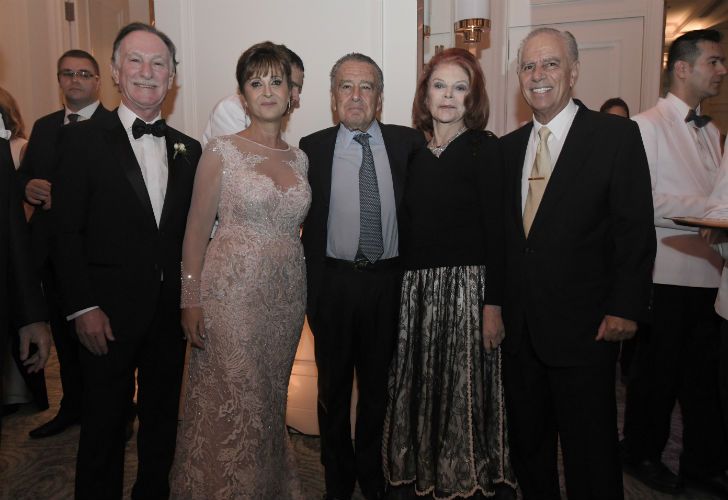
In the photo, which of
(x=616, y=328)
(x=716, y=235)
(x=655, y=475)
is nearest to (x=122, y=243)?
(x=616, y=328)

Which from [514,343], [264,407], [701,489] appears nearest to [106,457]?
[264,407]

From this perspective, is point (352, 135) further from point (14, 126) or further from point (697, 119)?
point (14, 126)

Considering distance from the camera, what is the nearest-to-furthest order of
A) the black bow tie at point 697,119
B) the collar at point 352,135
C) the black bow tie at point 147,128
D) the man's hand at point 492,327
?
the black bow tie at point 147,128 < the man's hand at point 492,327 < the collar at point 352,135 < the black bow tie at point 697,119

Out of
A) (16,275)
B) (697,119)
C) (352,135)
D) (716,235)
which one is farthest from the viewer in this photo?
(697,119)

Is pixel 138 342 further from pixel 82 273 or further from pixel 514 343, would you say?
pixel 514 343

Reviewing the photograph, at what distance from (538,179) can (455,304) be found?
24.4 inches

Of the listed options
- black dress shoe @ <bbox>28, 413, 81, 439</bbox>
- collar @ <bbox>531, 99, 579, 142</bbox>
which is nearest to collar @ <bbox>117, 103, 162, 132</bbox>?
collar @ <bbox>531, 99, 579, 142</bbox>

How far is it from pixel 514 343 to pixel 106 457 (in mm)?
1627

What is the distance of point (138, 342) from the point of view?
227 cm

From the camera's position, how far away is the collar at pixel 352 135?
8.63 ft

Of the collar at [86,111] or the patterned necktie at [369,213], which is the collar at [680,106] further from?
the collar at [86,111]

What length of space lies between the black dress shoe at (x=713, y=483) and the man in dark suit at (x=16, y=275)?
291 cm

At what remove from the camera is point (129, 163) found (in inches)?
87.3

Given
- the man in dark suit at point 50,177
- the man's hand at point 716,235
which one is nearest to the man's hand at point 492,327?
the man's hand at point 716,235
